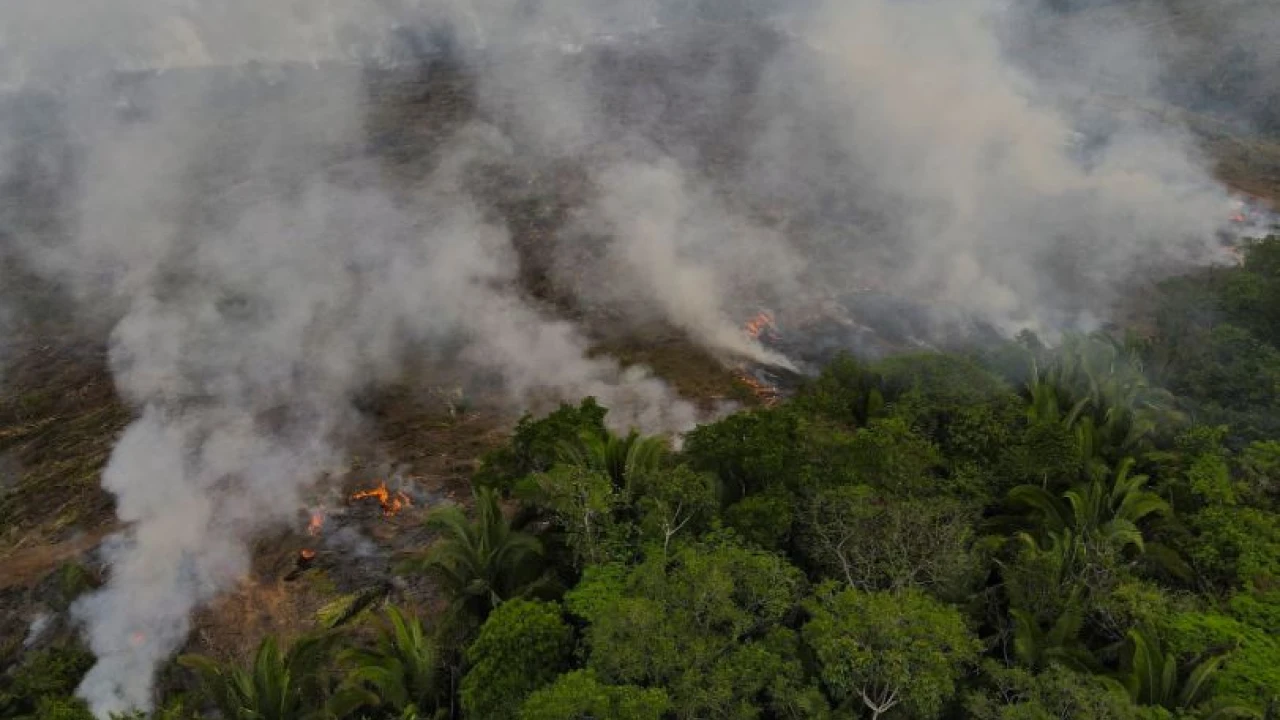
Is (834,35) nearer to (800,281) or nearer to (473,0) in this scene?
(473,0)

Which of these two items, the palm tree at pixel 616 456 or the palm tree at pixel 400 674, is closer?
the palm tree at pixel 400 674

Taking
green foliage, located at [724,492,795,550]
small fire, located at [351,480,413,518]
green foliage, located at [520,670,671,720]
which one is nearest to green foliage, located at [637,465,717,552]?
green foliage, located at [724,492,795,550]

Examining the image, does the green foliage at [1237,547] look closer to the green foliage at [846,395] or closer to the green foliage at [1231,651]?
the green foliage at [1231,651]

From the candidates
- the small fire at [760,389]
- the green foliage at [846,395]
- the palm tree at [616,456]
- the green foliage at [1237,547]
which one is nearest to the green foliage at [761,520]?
the palm tree at [616,456]

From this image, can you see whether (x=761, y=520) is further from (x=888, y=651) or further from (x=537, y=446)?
(x=537, y=446)

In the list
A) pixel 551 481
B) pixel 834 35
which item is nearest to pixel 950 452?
pixel 551 481

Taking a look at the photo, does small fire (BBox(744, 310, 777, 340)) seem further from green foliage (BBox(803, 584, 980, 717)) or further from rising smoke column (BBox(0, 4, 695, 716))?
green foliage (BBox(803, 584, 980, 717))
